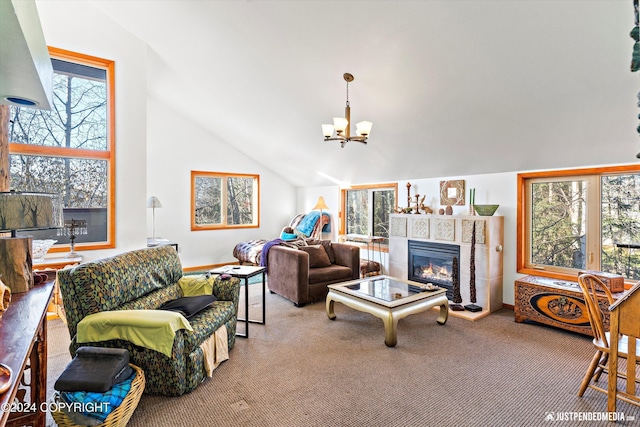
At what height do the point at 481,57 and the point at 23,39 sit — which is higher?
the point at 481,57

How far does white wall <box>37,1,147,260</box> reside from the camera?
12.5 feet

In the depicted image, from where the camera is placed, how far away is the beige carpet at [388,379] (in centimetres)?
201

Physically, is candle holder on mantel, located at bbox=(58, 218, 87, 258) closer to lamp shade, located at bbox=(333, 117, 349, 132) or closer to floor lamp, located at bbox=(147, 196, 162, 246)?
floor lamp, located at bbox=(147, 196, 162, 246)

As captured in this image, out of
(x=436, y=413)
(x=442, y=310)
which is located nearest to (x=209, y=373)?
(x=436, y=413)

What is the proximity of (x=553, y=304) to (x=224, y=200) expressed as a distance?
589 centimetres

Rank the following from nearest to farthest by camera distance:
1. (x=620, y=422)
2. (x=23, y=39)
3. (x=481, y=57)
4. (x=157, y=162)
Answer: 1. (x=23, y=39)
2. (x=620, y=422)
3. (x=481, y=57)
4. (x=157, y=162)

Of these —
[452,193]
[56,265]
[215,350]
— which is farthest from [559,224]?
[56,265]

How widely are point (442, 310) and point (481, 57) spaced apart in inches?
101

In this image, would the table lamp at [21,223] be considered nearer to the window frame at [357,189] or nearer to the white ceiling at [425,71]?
the white ceiling at [425,71]

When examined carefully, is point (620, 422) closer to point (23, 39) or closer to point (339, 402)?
point (339, 402)

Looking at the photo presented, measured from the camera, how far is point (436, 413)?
2.03 metres

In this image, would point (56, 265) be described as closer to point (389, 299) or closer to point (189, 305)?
point (189, 305)

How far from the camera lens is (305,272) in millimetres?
4164

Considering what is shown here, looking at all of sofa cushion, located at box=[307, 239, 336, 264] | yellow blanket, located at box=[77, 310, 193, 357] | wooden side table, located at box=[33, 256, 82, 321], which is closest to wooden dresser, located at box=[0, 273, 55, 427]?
yellow blanket, located at box=[77, 310, 193, 357]
